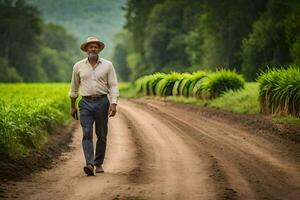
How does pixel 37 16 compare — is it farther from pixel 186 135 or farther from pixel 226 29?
pixel 186 135

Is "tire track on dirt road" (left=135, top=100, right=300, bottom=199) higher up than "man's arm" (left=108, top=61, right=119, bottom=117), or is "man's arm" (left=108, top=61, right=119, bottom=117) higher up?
"man's arm" (left=108, top=61, right=119, bottom=117)

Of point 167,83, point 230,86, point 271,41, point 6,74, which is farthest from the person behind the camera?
point 6,74

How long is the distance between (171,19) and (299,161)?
A: 55324mm

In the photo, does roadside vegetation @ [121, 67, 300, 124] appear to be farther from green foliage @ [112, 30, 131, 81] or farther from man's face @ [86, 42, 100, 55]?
green foliage @ [112, 30, 131, 81]

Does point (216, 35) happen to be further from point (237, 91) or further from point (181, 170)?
point (181, 170)

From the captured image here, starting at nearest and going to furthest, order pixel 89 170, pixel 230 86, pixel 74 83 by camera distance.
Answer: pixel 89 170, pixel 74 83, pixel 230 86

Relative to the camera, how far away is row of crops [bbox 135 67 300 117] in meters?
16.7

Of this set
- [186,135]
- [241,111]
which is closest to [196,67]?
[241,111]

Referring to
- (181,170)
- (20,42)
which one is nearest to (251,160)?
(181,170)

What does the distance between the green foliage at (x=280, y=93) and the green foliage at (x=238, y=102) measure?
1255 mm

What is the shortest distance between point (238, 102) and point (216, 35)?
33.9 meters

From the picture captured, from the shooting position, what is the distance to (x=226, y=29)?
2156 inches

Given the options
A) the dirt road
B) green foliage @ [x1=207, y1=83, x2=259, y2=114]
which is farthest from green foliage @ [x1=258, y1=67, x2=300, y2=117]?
the dirt road

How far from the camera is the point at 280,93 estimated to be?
17.1 metres
